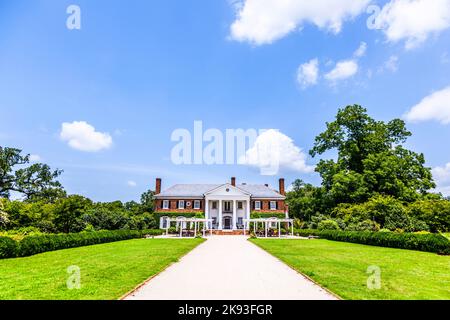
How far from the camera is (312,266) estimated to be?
10.9 m

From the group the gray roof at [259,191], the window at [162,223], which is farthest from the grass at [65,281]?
the gray roof at [259,191]

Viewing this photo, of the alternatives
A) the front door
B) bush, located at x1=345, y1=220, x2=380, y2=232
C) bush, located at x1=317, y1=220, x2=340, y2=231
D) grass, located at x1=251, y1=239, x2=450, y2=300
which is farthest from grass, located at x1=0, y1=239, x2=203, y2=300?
the front door

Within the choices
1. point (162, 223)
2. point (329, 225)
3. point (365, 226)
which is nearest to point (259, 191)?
point (162, 223)

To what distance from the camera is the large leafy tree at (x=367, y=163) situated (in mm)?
35625

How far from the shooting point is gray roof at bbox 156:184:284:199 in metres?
45.8

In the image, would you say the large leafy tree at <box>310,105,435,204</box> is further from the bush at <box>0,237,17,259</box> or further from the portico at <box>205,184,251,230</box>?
the bush at <box>0,237,17,259</box>

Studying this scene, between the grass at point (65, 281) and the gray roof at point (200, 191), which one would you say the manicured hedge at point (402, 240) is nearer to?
the grass at point (65, 281)

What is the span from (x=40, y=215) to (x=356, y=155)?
3631cm

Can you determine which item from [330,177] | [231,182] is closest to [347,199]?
[330,177]

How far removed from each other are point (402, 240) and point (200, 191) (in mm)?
31830

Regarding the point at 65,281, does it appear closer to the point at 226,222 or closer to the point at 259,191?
the point at 226,222

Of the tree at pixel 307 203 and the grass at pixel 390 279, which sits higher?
the tree at pixel 307 203

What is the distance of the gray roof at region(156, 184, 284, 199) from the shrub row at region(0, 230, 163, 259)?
1813 cm

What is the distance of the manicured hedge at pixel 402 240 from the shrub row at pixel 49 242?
1904 cm
